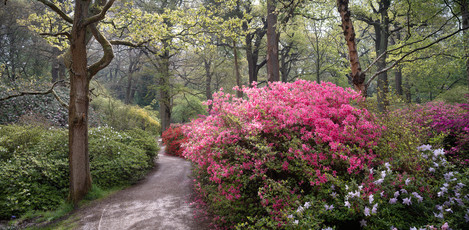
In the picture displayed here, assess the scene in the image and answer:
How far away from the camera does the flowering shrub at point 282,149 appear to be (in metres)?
3.22

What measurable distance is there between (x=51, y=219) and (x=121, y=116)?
1086 cm

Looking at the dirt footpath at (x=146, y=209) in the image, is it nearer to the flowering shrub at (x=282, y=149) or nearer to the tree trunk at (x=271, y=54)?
the flowering shrub at (x=282, y=149)

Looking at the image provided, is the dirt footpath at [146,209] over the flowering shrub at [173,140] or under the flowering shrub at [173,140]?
under

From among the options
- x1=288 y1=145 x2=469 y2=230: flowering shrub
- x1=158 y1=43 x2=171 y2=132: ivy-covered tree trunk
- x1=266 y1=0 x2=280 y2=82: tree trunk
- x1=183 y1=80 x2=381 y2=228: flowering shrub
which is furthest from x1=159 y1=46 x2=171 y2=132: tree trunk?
x1=288 y1=145 x2=469 y2=230: flowering shrub

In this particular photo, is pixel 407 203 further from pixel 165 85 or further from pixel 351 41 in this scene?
pixel 165 85

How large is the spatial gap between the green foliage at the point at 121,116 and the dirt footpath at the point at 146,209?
7003mm

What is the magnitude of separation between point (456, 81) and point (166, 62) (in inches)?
858

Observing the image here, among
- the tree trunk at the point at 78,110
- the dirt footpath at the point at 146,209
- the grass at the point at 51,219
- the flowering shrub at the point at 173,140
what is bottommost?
the dirt footpath at the point at 146,209

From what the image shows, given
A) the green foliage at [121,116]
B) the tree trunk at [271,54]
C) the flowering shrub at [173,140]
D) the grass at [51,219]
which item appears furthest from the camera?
the green foliage at [121,116]

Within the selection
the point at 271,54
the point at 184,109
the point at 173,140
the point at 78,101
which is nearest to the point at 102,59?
the point at 78,101

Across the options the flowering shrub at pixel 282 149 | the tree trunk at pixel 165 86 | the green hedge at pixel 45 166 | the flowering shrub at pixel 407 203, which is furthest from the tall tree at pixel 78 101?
the tree trunk at pixel 165 86

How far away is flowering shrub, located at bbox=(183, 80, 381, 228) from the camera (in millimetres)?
3221

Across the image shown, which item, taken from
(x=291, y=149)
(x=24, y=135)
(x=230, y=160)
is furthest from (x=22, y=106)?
(x=291, y=149)

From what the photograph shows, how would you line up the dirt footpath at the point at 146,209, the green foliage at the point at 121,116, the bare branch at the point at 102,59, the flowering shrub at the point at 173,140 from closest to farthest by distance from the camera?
the dirt footpath at the point at 146,209 → the bare branch at the point at 102,59 → the flowering shrub at the point at 173,140 → the green foliage at the point at 121,116
